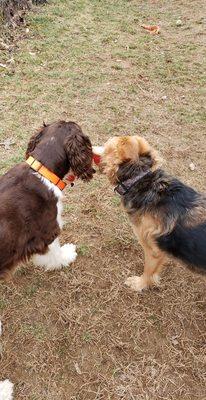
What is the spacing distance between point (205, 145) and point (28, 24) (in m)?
4.40

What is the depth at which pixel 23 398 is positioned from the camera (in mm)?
3197

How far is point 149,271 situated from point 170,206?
2.41 feet

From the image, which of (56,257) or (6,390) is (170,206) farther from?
(6,390)

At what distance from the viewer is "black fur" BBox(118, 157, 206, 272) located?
3.16 m

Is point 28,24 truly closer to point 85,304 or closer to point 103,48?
point 103,48

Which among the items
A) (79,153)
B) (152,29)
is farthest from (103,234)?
(152,29)

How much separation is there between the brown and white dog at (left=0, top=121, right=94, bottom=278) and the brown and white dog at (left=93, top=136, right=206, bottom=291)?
29cm

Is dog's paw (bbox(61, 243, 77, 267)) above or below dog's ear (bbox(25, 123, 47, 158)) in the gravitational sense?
below

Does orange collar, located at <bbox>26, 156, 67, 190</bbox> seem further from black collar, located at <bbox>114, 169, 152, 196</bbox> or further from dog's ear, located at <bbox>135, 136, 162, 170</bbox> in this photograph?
dog's ear, located at <bbox>135, 136, 162, 170</bbox>

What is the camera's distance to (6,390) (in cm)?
320

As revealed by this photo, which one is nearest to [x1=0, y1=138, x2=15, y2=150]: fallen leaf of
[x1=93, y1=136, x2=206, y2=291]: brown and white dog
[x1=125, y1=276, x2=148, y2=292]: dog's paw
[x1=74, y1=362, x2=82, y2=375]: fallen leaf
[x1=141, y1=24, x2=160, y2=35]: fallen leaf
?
[x1=93, y1=136, x2=206, y2=291]: brown and white dog

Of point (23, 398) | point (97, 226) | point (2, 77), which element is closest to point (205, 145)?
point (97, 226)

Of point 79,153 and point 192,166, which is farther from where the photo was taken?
point 192,166

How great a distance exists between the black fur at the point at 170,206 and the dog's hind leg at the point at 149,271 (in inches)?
7.1
